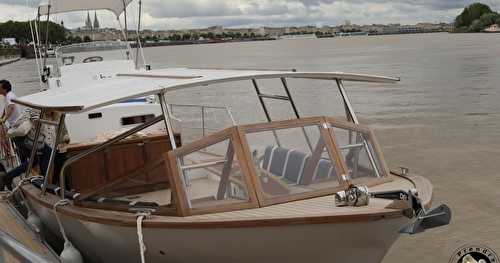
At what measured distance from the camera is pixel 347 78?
23.4 ft

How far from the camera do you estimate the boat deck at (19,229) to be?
751cm

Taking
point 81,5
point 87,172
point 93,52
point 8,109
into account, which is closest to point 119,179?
point 87,172

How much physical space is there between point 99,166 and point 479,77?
32.6 m

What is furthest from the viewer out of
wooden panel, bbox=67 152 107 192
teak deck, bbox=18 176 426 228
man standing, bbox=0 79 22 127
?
man standing, bbox=0 79 22 127

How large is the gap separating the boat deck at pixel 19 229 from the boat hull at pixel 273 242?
1.62 m

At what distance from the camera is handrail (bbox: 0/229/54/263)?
300 cm

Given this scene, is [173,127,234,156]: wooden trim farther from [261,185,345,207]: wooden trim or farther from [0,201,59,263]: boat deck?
[0,201,59,263]: boat deck

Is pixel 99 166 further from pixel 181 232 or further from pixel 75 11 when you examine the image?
pixel 75 11

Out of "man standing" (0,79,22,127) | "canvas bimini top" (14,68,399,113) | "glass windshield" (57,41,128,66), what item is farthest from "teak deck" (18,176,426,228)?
"glass windshield" (57,41,128,66)

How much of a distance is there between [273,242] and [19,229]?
14.7 ft

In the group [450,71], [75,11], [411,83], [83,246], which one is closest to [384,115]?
[75,11]

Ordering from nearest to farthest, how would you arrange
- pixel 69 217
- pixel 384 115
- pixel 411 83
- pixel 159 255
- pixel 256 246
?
pixel 256 246
pixel 159 255
pixel 69 217
pixel 384 115
pixel 411 83

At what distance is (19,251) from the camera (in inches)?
126

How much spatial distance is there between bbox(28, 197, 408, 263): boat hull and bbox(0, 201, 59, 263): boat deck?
1.62 m
